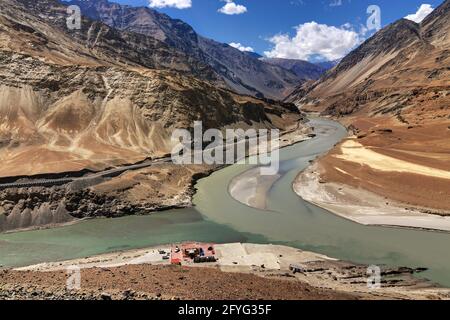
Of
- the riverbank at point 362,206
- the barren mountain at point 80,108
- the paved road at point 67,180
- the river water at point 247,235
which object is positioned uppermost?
the barren mountain at point 80,108

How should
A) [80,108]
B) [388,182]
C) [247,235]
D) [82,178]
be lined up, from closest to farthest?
[247,235]
[82,178]
[388,182]
[80,108]

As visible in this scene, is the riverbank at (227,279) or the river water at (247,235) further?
the river water at (247,235)

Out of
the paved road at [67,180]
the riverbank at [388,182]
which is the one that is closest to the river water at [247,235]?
the riverbank at [388,182]

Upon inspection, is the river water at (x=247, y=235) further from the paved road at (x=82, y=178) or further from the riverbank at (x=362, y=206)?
the paved road at (x=82, y=178)

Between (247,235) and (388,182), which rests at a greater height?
(388,182)

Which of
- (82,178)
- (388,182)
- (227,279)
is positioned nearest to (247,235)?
(227,279)

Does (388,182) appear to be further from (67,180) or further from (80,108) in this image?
(80,108)

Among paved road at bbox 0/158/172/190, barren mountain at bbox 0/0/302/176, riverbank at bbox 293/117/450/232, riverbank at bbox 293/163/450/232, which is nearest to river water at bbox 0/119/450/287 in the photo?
riverbank at bbox 293/163/450/232
